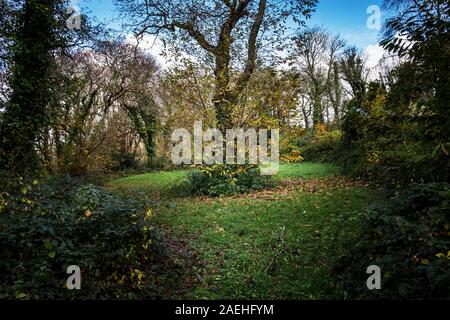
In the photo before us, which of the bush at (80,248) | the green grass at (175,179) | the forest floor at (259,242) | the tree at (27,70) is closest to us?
the bush at (80,248)

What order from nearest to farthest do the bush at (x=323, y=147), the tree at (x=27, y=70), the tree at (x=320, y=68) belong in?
1. the tree at (x=27, y=70)
2. the bush at (x=323, y=147)
3. the tree at (x=320, y=68)

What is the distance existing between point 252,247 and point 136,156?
21.5 meters

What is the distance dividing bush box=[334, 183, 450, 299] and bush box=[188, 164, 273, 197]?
646 cm

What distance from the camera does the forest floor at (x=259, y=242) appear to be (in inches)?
163

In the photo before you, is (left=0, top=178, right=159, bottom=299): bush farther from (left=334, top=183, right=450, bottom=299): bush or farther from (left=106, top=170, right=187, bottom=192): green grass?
(left=106, top=170, right=187, bottom=192): green grass

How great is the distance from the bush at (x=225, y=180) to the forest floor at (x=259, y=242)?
3.11 feet

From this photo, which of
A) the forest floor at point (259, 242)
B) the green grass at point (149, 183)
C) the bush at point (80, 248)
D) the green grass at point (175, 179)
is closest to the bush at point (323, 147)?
the green grass at point (175, 179)

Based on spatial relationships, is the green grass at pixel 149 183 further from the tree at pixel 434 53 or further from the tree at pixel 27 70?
the tree at pixel 434 53

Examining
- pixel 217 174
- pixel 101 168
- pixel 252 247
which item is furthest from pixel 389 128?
pixel 101 168

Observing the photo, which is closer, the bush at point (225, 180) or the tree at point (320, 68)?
the bush at point (225, 180)

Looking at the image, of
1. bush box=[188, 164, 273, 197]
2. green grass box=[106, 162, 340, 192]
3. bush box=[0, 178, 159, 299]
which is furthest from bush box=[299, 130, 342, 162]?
bush box=[0, 178, 159, 299]

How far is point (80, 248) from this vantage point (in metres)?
3.84

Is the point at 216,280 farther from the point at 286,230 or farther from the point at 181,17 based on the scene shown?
the point at 181,17

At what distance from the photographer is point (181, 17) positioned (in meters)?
→ 11.9
